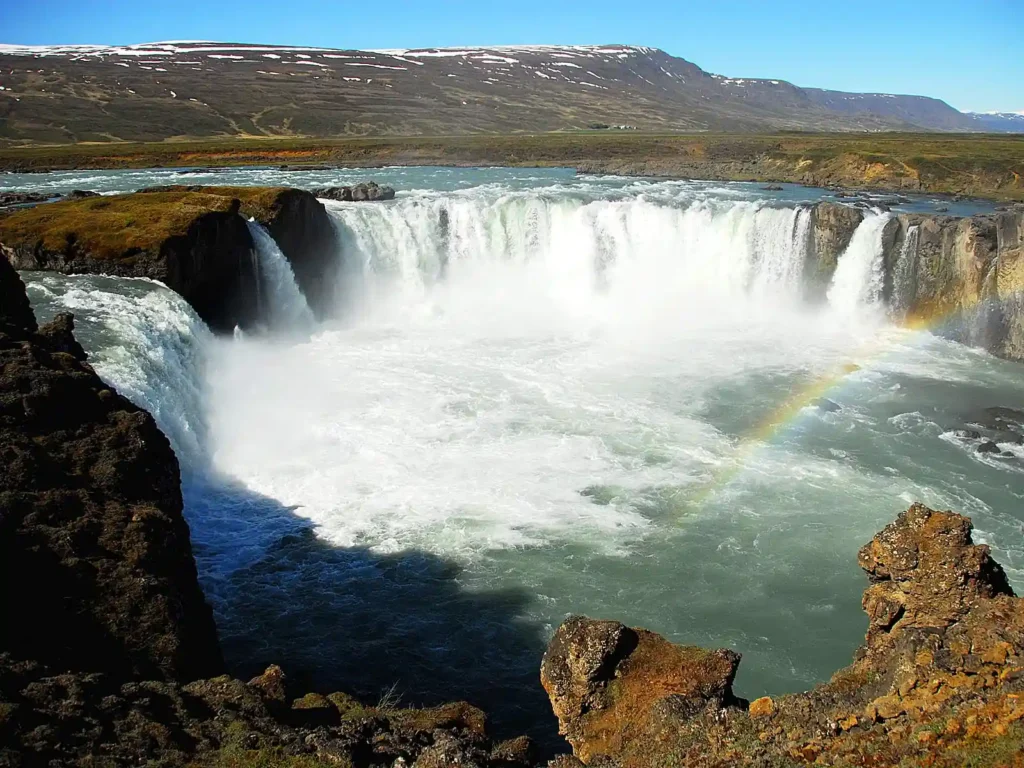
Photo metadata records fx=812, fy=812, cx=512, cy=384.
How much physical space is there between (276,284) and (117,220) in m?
5.59

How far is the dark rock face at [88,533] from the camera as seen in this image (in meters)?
8.41

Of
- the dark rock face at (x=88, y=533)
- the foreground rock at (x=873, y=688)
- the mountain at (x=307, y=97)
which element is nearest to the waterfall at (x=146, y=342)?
the dark rock face at (x=88, y=533)

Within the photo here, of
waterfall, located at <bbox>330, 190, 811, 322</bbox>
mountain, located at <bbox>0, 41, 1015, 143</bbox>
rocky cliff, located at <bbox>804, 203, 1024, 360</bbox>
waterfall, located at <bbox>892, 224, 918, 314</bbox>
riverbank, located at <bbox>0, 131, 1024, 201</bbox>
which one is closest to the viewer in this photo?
rocky cliff, located at <bbox>804, 203, 1024, 360</bbox>

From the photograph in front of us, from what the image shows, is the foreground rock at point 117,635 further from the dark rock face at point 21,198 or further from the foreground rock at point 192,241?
the dark rock face at point 21,198

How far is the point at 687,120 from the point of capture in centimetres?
15300

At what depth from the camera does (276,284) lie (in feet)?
98.0

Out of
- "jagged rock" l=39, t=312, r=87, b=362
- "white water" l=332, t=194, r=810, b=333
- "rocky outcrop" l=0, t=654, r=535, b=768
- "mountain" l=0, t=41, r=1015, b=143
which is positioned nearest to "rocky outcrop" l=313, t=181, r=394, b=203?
"white water" l=332, t=194, r=810, b=333

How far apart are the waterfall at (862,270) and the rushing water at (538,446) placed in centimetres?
9

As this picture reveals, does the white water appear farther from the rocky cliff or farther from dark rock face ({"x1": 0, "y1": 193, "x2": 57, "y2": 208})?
dark rock face ({"x1": 0, "y1": 193, "x2": 57, "y2": 208})

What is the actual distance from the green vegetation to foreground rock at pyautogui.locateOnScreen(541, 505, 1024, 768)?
21473 millimetres

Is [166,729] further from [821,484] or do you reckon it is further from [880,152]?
[880,152]

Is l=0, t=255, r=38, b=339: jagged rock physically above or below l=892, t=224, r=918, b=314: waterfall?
above

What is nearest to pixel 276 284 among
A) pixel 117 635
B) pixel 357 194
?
pixel 357 194

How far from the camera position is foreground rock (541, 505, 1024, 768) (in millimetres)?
5625
